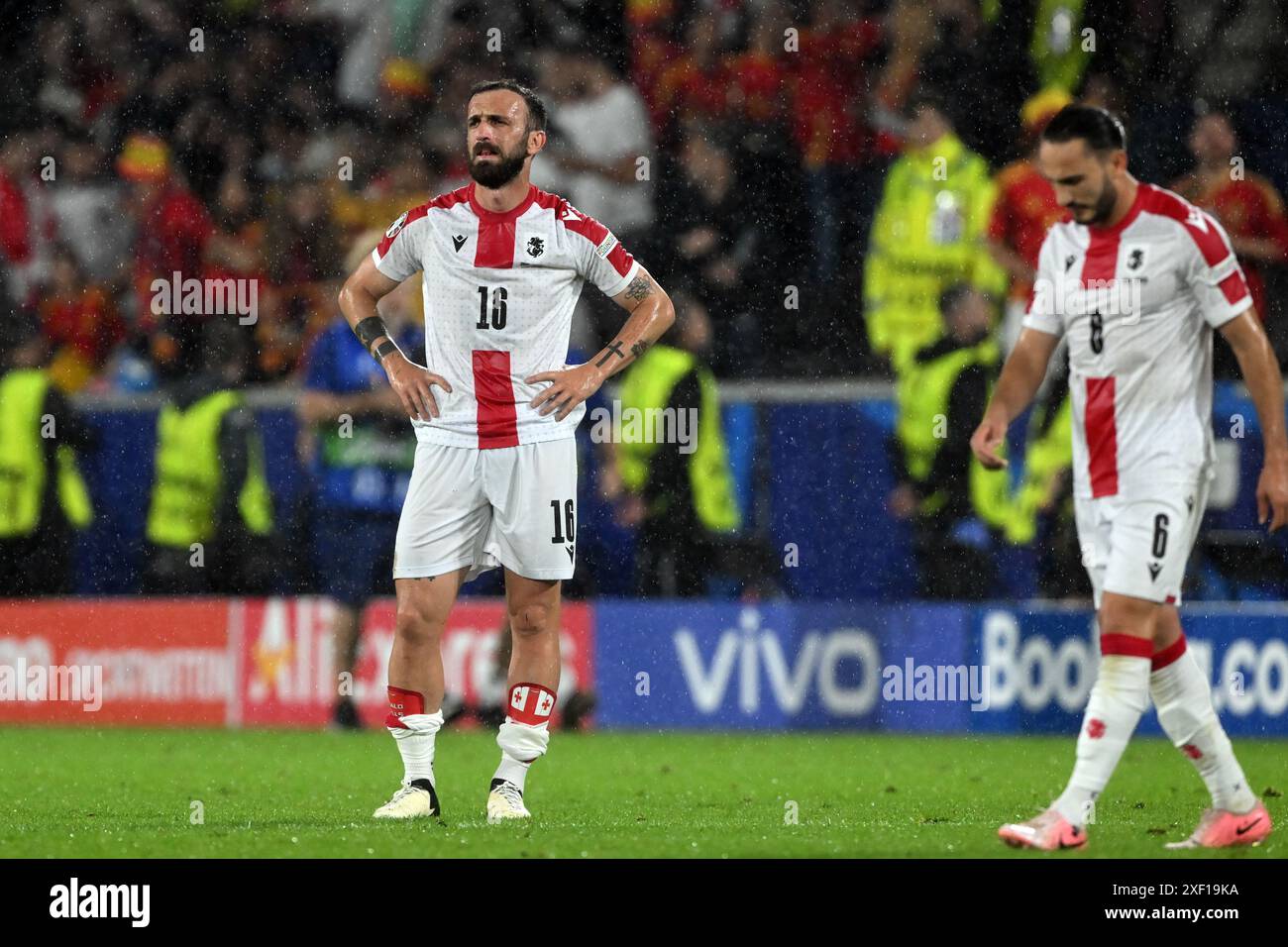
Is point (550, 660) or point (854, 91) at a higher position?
point (854, 91)

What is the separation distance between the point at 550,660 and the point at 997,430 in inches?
64.8

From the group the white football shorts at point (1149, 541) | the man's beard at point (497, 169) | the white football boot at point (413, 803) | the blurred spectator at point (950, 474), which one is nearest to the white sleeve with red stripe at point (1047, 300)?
the white football shorts at point (1149, 541)

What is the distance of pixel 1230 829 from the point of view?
5.98 m

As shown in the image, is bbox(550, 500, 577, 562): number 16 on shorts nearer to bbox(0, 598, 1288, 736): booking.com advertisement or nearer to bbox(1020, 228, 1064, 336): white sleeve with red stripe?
bbox(1020, 228, 1064, 336): white sleeve with red stripe

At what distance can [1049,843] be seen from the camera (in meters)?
5.57

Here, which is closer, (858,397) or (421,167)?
(858,397)

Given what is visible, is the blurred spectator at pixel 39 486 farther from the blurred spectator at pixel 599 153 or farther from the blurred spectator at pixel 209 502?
the blurred spectator at pixel 599 153

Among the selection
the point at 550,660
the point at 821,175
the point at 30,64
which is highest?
the point at 30,64

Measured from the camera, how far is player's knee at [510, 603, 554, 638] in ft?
22.5

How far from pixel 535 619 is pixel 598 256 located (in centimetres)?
115
